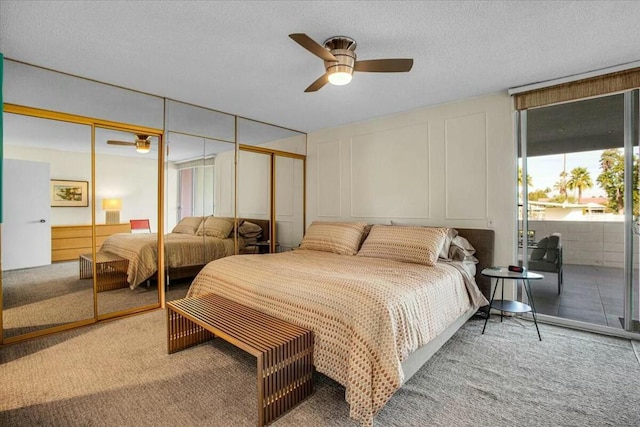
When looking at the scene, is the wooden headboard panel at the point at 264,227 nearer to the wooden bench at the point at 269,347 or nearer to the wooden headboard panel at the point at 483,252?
the wooden bench at the point at 269,347

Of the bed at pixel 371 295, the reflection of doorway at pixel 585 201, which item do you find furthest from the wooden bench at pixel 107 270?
the reflection of doorway at pixel 585 201

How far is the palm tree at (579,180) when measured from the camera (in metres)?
3.15

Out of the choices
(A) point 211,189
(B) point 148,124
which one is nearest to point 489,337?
(A) point 211,189

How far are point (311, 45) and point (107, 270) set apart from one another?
10.4 feet

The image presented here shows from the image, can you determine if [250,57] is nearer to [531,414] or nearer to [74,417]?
[74,417]

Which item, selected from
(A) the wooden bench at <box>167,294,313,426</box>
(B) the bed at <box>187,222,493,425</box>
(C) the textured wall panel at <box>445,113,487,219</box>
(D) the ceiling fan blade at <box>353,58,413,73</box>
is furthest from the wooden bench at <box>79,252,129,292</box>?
(C) the textured wall panel at <box>445,113,487,219</box>

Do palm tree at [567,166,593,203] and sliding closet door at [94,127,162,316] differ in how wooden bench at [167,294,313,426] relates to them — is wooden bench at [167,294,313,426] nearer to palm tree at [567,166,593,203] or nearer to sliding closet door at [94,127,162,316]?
sliding closet door at [94,127,162,316]

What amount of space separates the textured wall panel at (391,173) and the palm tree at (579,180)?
1456 mm

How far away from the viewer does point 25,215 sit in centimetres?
291

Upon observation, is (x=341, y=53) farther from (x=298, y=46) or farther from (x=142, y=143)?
(x=142, y=143)

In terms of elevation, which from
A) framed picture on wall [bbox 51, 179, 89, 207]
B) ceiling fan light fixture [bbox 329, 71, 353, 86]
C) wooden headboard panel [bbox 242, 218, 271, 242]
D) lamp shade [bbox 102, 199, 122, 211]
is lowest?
wooden headboard panel [bbox 242, 218, 271, 242]

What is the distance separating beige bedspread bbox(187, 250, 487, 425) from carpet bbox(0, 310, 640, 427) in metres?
0.28

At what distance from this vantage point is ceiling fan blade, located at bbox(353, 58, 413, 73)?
2248mm

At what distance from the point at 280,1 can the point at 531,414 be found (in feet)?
9.48
